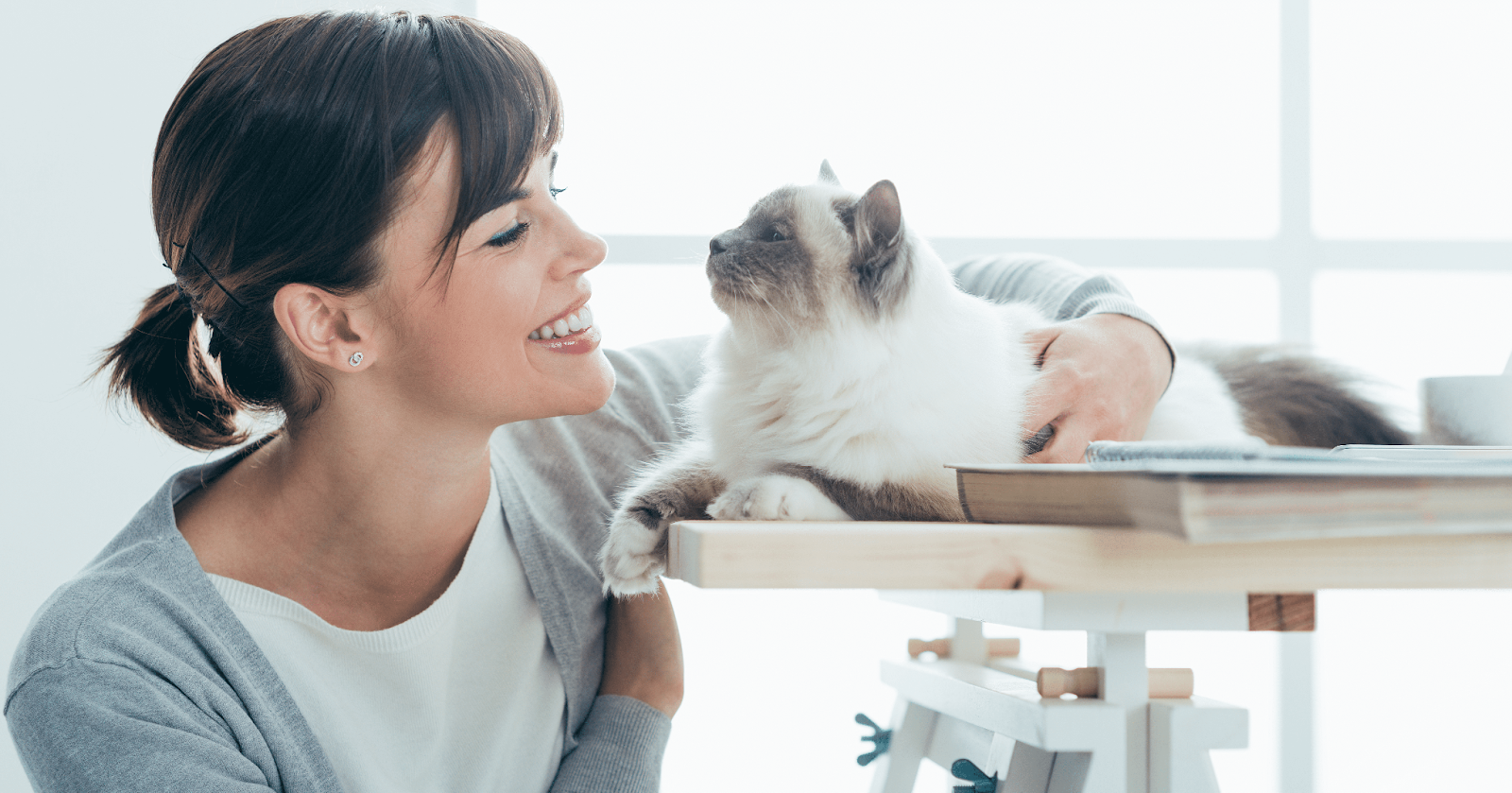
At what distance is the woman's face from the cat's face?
15 centimetres

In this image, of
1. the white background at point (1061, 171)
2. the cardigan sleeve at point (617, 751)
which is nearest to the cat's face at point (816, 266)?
the cardigan sleeve at point (617, 751)

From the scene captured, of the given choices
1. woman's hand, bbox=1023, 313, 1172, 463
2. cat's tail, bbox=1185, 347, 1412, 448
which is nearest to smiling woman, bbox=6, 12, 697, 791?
woman's hand, bbox=1023, 313, 1172, 463

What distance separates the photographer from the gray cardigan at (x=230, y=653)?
924mm

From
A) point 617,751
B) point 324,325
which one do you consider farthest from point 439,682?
point 324,325

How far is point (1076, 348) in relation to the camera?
1.06 meters

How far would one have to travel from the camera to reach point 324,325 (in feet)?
3.61

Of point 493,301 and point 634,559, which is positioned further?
point 493,301

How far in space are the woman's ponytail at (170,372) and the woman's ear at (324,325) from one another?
19 centimetres

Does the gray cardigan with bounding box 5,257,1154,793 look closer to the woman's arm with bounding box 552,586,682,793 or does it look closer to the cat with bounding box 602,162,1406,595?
the woman's arm with bounding box 552,586,682,793

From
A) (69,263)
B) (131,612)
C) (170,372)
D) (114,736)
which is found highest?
(69,263)

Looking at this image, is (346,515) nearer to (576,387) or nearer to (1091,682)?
(576,387)

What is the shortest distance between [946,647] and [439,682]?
1.95 feet

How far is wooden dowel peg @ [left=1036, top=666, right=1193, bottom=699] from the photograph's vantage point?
0.64 meters

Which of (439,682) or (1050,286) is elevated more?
(1050,286)
